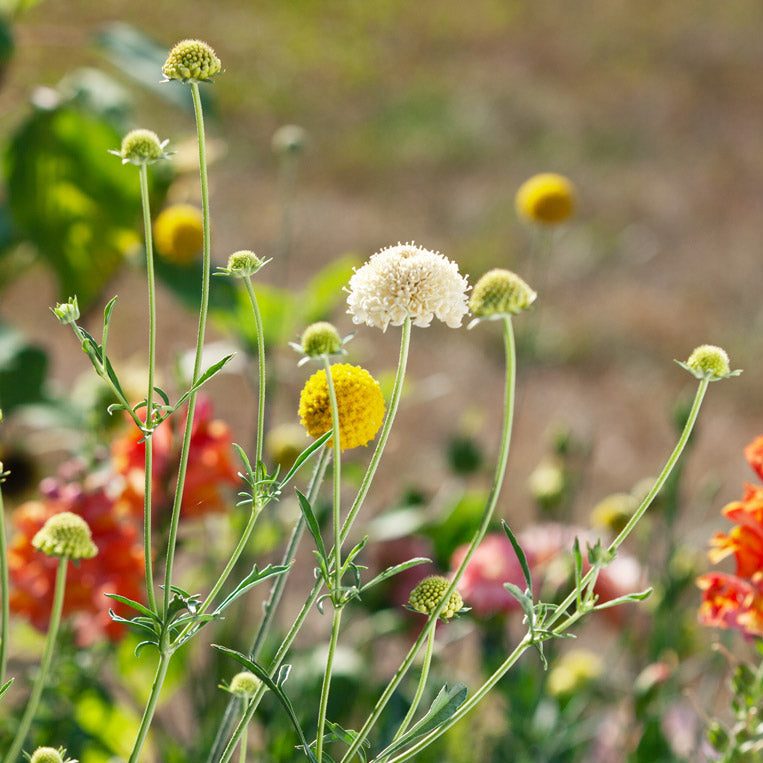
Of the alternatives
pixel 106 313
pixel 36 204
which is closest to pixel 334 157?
pixel 36 204

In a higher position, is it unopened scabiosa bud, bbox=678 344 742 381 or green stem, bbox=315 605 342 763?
unopened scabiosa bud, bbox=678 344 742 381

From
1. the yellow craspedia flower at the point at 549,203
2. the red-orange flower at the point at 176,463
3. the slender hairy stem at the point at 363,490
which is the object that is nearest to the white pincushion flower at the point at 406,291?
the slender hairy stem at the point at 363,490

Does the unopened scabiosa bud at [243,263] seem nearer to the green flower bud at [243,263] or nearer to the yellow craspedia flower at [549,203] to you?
the green flower bud at [243,263]

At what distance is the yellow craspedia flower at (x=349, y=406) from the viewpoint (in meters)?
0.30

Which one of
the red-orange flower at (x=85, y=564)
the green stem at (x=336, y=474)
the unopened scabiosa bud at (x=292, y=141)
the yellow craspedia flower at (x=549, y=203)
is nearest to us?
the green stem at (x=336, y=474)

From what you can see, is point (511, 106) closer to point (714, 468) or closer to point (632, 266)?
point (632, 266)

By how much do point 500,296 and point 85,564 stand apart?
34 cm

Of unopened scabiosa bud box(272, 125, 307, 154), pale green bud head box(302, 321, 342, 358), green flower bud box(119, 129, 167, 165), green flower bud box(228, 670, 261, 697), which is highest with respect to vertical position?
green flower bud box(119, 129, 167, 165)

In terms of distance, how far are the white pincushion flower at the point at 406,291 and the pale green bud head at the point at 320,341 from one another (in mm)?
29

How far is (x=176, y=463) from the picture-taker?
0.55m

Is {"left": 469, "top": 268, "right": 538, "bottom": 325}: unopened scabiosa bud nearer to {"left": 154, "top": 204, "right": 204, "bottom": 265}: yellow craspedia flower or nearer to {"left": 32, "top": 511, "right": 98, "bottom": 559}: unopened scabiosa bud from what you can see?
{"left": 32, "top": 511, "right": 98, "bottom": 559}: unopened scabiosa bud

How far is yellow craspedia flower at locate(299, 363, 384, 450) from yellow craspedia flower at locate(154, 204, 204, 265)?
35 centimetres

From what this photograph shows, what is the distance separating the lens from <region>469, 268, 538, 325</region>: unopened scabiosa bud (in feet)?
0.86

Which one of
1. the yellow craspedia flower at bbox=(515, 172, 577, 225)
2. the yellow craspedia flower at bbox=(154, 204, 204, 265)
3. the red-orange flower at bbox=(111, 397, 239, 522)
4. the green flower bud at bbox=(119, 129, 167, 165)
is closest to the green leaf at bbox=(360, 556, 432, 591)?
the green flower bud at bbox=(119, 129, 167, 165)
